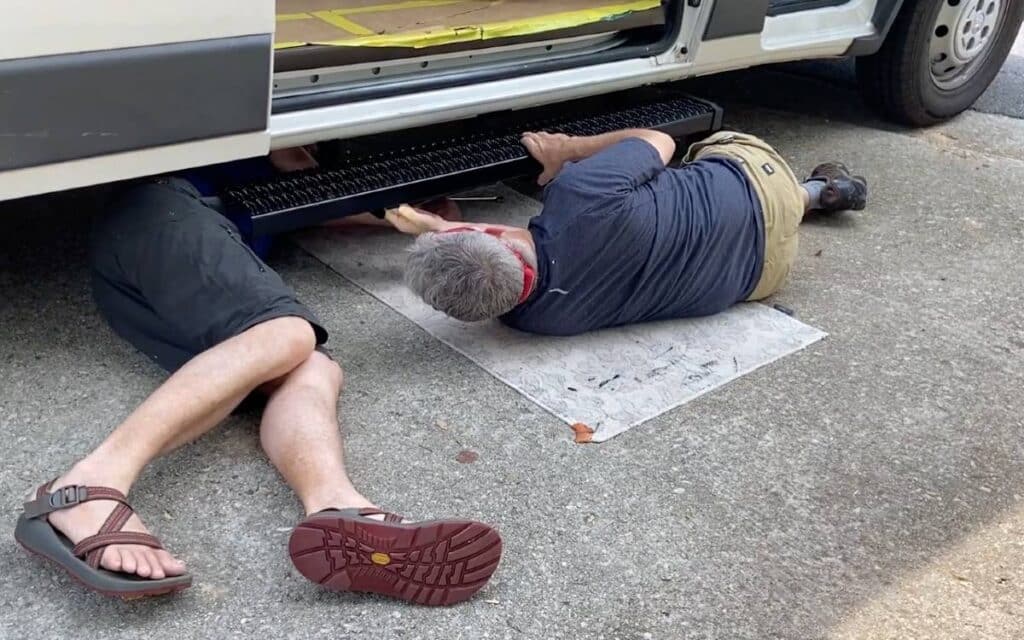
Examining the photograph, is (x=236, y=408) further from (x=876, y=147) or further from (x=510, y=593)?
(x=876, y=147)

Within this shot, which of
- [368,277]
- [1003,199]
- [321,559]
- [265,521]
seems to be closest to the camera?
[321,559]

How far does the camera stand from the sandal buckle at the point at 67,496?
73.3 inches

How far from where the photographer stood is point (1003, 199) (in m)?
4.05

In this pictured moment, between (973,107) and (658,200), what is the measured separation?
120 inches

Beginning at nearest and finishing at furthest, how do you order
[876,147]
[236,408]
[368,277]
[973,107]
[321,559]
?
Answer: [321,559]
[236,408]
[368,277]
[876,147]
[973,107]

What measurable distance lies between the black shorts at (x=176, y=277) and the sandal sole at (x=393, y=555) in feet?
1.96

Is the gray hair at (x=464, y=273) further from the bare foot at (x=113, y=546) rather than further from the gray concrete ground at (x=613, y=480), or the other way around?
the bare foot at (x=113, y=546)

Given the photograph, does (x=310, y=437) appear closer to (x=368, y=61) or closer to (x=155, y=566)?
(x=155, y=566)

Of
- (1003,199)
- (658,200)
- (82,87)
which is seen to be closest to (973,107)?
(1003,199)

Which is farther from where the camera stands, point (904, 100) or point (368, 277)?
point (904, 100)

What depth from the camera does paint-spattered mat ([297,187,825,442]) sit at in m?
2.60

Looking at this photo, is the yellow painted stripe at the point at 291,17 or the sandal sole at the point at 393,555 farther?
the yellow painted stripe at the point at 291,17

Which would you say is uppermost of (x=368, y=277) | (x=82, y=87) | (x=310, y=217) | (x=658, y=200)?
(x=82, y=87)

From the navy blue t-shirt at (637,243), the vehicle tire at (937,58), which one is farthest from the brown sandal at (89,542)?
the vehicle tire at (937,58)
